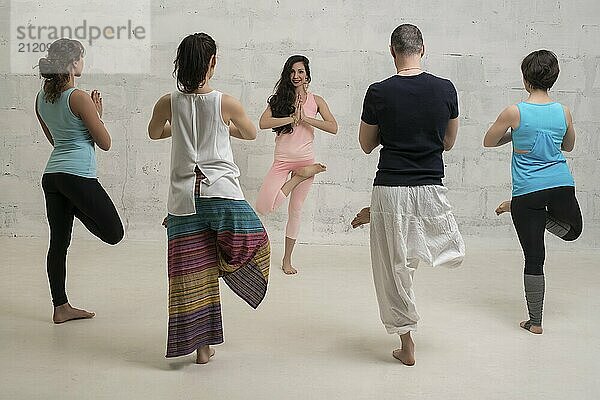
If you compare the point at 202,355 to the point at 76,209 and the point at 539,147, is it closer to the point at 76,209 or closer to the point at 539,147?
the point at 76,209

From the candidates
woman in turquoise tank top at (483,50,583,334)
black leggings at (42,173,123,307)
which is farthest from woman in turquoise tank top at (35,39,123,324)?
woman in turquoise tank top at (483,50,583,334)

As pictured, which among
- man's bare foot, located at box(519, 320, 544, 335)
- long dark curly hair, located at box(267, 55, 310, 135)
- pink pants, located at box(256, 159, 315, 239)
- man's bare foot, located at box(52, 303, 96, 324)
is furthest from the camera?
pink pants, located at box(256, 159, 315, 239)

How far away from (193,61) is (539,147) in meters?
1.18

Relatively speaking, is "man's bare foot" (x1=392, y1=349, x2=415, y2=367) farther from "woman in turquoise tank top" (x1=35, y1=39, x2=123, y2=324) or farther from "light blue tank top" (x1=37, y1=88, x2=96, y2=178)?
"light blue tank top" (x1=37, y1=88, x2=96, y2=178)

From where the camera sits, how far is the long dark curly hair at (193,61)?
239 cm

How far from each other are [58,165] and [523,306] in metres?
1.66

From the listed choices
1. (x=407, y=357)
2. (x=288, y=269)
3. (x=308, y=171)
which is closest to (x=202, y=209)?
(x=407, y=357)

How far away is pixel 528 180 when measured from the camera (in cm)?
296

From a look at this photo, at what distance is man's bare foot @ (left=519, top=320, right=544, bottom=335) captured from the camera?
2.95 meters

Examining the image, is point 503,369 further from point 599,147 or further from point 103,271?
point 599,147

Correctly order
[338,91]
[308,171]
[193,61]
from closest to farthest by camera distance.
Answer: [193,61]
[308,171]
[338,91]

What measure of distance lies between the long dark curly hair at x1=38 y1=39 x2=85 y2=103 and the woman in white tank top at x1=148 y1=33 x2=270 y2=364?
0.26 metres

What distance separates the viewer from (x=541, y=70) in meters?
2.91

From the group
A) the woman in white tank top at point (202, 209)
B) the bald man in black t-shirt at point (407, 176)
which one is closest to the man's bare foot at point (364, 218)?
the bald man in black t-shirt at point (407, 176)
